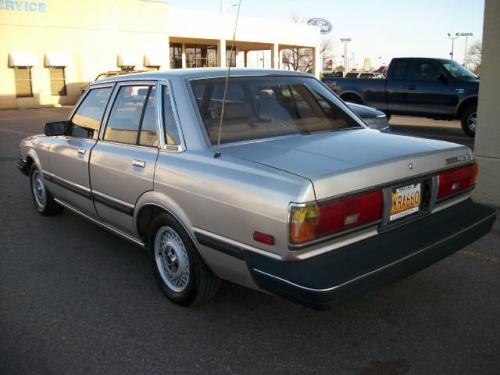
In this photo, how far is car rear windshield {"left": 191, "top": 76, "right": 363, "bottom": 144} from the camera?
11.4 feet

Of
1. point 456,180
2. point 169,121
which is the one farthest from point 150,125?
point 456,180

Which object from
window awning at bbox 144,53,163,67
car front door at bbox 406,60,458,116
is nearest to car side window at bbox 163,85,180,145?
car front door at bbox 406,60,458,116

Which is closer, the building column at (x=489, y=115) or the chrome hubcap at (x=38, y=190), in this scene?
the building column at (x=489, y=115)

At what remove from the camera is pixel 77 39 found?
28844 mm

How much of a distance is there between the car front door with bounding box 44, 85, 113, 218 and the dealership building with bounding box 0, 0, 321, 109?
951 inches

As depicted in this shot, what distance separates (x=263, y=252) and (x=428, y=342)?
117cm

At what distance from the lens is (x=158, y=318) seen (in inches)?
135

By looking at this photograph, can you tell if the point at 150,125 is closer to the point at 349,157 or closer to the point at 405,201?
the point at 349,157

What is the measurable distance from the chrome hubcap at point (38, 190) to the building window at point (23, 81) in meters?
23.6

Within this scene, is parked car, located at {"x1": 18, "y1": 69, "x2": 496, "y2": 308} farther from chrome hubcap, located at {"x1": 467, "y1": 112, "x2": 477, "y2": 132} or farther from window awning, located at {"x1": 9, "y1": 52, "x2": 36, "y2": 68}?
window awning, located at {"x1": 9, "y1": 52, "x2": 36, "y2": 68}

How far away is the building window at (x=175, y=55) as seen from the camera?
40594 millimetres

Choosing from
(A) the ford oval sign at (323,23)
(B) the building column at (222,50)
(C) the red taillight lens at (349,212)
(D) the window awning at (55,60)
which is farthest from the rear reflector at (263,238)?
(A) the ford oval sign at (323,23)

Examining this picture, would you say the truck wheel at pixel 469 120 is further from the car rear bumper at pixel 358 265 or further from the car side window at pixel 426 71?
the car rear bumper at pixel 358 265

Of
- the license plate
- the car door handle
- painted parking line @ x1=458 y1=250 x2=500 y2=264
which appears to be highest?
the car door handle
